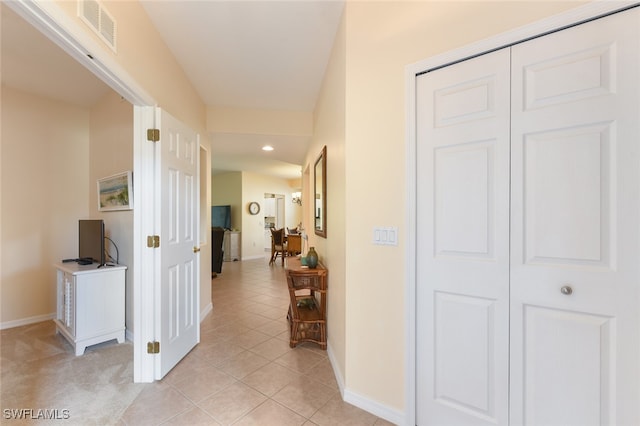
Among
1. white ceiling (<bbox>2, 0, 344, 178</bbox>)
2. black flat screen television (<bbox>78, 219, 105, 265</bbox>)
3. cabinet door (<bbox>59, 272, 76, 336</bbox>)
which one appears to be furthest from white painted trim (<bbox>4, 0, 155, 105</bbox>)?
cabinet door (<bbox>59, 272, 76, 336</bbox>)

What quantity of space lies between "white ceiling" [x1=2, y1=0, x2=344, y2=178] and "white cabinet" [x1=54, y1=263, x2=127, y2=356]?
1.89 m

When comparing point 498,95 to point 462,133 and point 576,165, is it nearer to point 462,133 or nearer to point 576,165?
point 462,133

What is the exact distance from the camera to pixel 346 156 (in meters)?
1.74

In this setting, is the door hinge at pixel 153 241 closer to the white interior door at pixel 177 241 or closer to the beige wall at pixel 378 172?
the white interior door at pixel 177 241

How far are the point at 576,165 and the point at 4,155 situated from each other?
16.0ft

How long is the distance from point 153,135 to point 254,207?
6.07 m

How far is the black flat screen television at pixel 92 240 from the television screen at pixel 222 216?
4.94 metres

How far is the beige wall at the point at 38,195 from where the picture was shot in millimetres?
2930

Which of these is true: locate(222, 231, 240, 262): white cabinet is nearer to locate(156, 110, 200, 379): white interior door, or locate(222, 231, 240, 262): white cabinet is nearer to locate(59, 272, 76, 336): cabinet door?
locate(59, 272, 76, 336): cabinet door

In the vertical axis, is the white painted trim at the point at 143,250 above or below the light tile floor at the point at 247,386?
above

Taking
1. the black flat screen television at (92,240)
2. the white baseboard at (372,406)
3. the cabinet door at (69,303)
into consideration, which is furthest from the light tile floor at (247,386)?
the black flat screen television at (92,240)

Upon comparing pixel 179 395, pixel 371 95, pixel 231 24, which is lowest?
pixel 179 395

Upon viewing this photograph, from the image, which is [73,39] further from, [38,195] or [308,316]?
[38,195]

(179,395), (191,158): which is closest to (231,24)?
(191,158)
